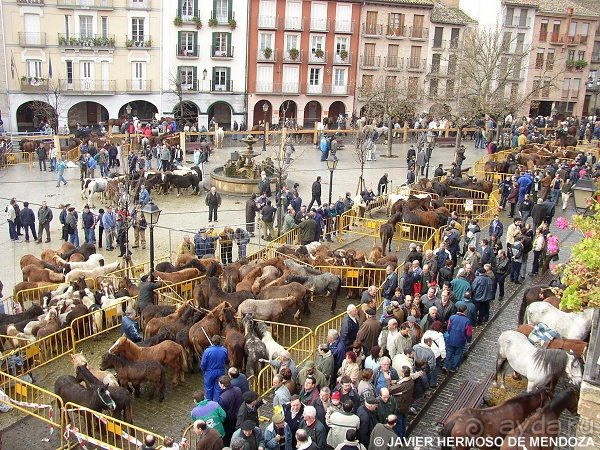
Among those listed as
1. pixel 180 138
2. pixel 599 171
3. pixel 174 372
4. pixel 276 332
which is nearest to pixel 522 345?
pixel 276 332

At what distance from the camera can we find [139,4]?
4791 centimetres

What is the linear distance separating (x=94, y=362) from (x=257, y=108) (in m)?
40.7

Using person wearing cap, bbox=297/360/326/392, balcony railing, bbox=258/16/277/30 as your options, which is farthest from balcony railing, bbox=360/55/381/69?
person wearing cap, bbox=297/360/326/392

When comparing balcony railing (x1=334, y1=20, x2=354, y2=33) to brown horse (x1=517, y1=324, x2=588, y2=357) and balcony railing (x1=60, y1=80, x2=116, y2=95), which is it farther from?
brown horse (x1=517, y1=324, x2=588, y2=357)

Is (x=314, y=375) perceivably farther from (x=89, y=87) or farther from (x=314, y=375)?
(x=89, y=87)

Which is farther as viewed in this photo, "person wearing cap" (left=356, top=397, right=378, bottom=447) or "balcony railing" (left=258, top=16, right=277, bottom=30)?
"balcony railing" (left=258, top=16, right=277, bottom=30)

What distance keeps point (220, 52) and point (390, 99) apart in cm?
1317

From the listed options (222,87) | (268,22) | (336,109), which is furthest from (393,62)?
(222,87)

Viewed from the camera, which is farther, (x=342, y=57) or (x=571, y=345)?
(x=342, y=57)

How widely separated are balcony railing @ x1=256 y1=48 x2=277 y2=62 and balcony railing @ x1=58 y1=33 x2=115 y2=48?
1072 centimetres

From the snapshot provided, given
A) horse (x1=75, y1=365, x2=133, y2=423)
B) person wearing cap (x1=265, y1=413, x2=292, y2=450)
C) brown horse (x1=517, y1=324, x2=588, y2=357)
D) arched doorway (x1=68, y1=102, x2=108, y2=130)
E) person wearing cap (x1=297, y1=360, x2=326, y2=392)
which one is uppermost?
arched doorway (x1=68, y1=102, x2=108, y2=130)

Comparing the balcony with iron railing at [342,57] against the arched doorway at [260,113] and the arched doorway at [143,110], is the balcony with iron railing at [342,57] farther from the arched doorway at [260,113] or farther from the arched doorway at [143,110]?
the arched doorway at [143,110]

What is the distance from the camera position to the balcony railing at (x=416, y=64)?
2205 inches

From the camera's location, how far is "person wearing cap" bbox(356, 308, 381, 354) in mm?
13578
